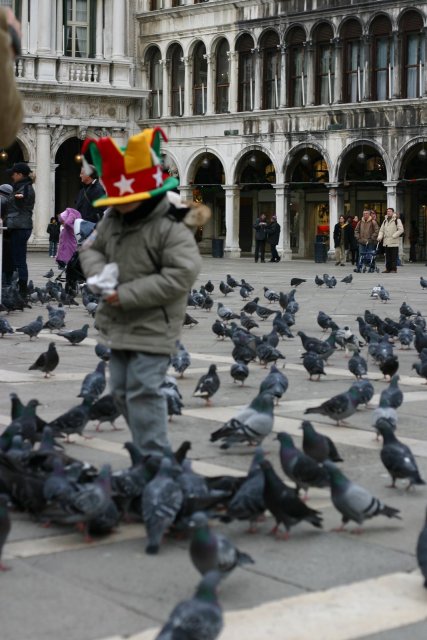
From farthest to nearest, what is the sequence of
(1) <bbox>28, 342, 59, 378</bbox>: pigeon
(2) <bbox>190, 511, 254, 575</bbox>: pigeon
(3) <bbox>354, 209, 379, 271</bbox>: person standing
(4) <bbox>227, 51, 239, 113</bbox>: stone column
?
1. (4) <bbox>227, 51, 239, 113</bbox>: stone column
2. (3) <bbox>354, 209, 379, 271</bbox>: person standing
3. (1) <bbox>28, 342, 59, 378</bbox>: pigeon
4. (2) <bbox>190, 511, 254, 575</bbox>: pigeon

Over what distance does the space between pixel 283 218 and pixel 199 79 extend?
260 inches

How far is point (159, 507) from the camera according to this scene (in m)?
4.77

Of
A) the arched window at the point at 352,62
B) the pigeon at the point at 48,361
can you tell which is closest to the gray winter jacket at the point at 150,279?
the pigeon at the point at 48,361

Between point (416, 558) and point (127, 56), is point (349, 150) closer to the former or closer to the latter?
point (127, 56)

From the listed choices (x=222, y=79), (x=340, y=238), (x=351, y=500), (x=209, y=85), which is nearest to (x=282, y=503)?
(x=351, y=500)

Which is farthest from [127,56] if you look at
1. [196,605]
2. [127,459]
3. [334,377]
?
[196,605]

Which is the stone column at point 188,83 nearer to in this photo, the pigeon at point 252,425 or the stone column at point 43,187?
the stone column at point 43,187

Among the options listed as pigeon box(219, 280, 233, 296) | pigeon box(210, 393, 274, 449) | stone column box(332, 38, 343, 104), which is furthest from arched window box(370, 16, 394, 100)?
pigeon box(210, 393, 274, 449)

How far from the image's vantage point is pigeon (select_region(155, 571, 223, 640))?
3.37 meters

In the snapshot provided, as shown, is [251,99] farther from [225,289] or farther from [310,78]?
[225,289]

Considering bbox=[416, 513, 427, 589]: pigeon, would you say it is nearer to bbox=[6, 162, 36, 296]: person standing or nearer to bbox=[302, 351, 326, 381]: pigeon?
bbox=[302, 351, 326, 381]: pigeon

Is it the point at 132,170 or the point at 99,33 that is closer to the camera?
the point at 132,170

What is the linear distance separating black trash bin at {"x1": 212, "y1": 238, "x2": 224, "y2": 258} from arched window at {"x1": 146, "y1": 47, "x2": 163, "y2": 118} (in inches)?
236

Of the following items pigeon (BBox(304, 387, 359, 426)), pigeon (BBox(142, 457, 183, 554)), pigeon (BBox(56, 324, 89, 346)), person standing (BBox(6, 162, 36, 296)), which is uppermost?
person standing (BBox(6, 162, 36, 296))
